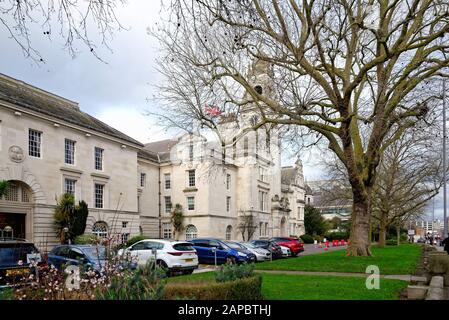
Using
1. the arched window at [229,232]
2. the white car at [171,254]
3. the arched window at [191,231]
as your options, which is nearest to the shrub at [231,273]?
the white car at [171,254]

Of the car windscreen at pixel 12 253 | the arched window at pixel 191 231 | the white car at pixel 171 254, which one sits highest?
the car windscreen at pixel 12 253

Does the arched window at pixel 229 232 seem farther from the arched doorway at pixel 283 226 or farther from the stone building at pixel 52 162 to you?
the arched doorway at pixel 283 226

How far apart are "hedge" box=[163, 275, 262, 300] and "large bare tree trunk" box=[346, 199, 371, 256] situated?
16.8 metres

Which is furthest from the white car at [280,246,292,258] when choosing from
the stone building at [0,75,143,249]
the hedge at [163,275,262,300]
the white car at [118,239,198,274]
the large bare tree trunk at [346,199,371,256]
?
the hedge at [163,275,262,300]

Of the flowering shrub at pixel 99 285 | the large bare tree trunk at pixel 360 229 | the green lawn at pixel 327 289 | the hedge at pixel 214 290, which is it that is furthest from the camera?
the large bare tree trunk at pixel 360 229

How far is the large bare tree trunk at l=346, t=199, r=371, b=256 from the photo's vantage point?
79.7 ft

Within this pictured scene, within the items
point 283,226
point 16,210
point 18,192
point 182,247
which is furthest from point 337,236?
point 182,247

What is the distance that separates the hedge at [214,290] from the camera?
7.98 metres

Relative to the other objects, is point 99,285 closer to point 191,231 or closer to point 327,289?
point 327,289

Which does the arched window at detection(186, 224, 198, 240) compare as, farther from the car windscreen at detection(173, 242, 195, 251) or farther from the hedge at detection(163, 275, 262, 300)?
the hedge at detection(163, 275, 262, 300)

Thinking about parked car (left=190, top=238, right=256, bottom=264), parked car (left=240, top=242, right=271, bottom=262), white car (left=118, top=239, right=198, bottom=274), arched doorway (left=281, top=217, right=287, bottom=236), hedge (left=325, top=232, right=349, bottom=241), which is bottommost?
hedge (left=325, top=232, right=349, bottom=241)

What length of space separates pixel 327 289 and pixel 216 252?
15217mm

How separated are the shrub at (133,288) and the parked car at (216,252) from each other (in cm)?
1934
